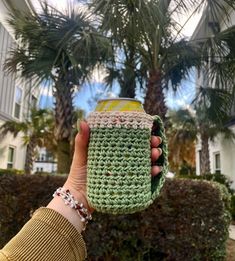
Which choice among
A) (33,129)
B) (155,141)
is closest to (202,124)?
(33,129)

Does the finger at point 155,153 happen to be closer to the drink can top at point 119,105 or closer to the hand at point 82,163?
the hand at point 82,163

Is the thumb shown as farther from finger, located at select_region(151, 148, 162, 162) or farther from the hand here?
finger, located at select_region(151, 148, 162, 162)

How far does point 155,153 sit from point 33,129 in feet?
47.5

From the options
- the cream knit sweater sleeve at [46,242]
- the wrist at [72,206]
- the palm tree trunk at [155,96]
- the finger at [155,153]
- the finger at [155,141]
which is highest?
the palm tree trunk at [155,96]

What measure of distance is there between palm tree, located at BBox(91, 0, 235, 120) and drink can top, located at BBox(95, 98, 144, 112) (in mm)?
3463

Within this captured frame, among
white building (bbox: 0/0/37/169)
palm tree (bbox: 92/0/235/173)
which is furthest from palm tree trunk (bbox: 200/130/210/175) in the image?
white building (bbox: 0/0/37/169)

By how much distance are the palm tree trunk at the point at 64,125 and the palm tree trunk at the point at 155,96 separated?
220cm

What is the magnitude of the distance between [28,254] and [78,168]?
1.27 feet

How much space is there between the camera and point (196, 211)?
410 cm

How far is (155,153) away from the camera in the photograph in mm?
1077

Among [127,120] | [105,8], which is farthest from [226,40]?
[127,120]

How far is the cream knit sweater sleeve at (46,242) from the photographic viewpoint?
812mm

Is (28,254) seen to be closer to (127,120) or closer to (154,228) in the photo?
(127,120)

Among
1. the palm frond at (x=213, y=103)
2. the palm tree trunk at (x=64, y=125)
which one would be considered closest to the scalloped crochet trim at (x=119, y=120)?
the palm tree trunk at (x=64, y=125)
